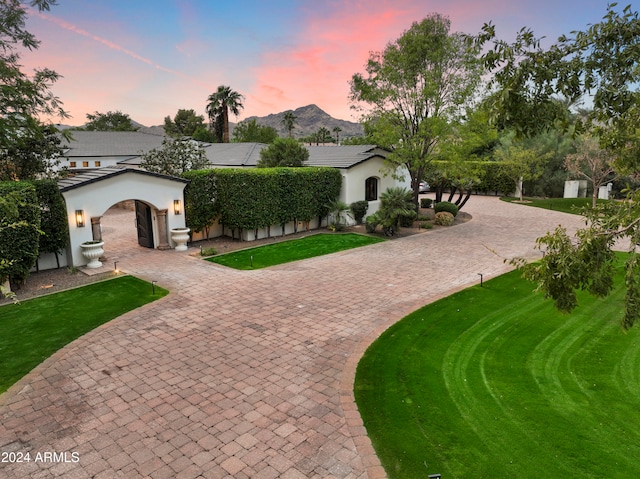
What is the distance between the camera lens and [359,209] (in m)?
24.8

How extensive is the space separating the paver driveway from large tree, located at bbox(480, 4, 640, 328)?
11.7 ft

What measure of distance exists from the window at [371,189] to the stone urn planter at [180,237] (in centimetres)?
1169

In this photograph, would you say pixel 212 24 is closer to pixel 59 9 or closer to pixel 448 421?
pixel 59 9

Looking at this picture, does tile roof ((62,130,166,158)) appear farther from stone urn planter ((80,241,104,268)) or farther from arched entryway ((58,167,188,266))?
stone urn planter ((80,241,104,268))

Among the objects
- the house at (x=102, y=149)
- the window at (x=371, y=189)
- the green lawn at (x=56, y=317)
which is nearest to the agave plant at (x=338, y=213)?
the window at (x=371, y=189)

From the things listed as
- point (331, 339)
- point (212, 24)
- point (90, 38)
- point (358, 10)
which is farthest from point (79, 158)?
point (331, 339)

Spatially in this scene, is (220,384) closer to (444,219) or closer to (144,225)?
(144,225)

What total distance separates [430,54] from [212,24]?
1138 cm

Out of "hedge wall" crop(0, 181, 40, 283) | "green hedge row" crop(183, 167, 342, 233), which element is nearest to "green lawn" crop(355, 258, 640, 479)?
"hedge wall" crop(0, 181, 40, 283)

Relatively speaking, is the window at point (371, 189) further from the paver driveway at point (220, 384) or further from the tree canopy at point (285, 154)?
the paver driveway at point (220, 384)

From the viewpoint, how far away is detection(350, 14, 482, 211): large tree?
71.9ft

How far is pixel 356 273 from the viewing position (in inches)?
601

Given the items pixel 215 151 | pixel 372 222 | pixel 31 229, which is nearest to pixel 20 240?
pixel 31 229

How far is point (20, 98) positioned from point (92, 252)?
6016 millimetres
